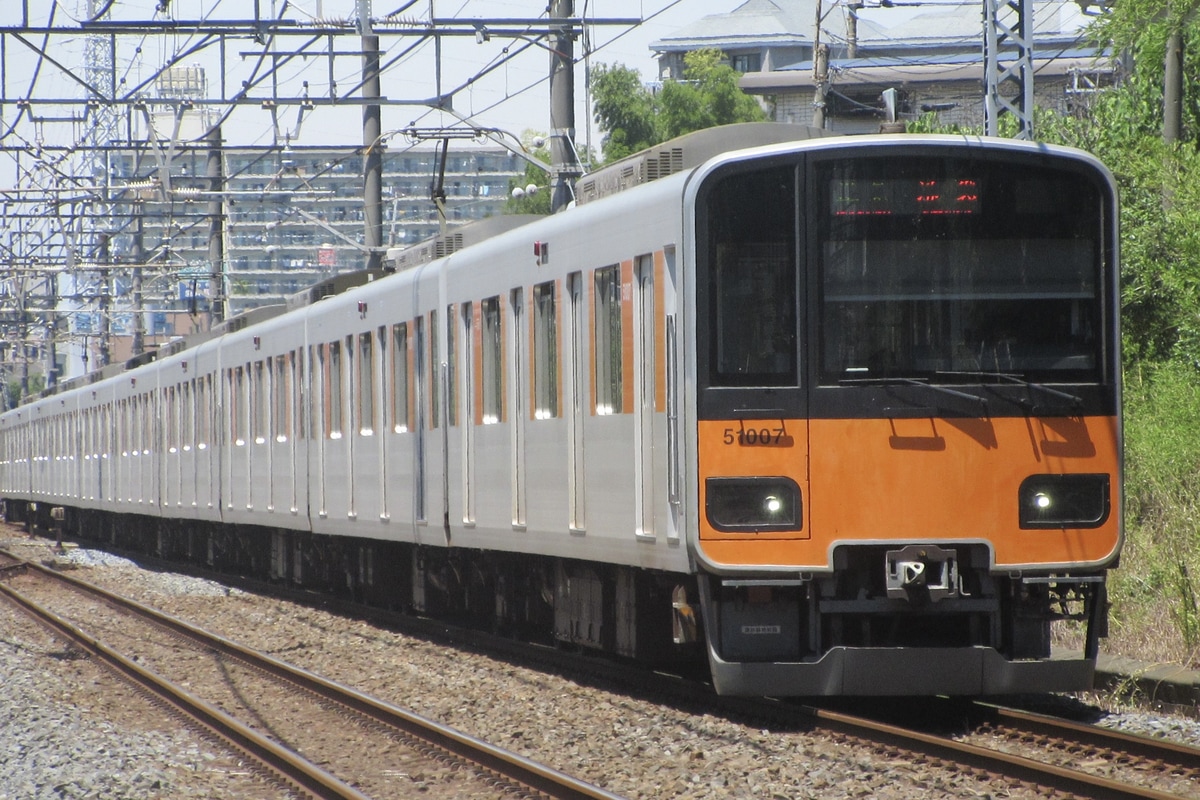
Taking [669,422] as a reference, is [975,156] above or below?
above

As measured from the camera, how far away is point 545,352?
11.4 meters

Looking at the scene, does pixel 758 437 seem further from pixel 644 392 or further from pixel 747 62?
pixel 747 62

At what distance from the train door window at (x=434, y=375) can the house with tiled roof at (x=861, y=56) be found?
147 feet

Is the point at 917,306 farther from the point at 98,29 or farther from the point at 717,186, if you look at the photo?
the point at 98,29

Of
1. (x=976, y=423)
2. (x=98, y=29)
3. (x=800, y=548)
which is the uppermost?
(x=98, y=29)

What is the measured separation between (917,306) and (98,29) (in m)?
9.45

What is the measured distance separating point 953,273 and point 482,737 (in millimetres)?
3144

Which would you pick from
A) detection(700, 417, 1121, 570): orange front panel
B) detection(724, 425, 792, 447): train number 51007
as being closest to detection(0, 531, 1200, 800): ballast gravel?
detection(700, 417, 1121, 570): orange front panel

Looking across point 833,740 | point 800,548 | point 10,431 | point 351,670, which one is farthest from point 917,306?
point 10,431

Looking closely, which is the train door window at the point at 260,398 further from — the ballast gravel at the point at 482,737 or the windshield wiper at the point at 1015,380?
the windshield wiper at the point at 1015,380

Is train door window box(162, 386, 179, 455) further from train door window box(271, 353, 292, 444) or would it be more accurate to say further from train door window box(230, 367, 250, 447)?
Result: train door window box(271, 353, 292, 444)

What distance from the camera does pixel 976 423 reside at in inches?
344

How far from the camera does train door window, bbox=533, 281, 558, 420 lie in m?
11.2

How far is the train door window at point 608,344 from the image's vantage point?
33.2 ft
